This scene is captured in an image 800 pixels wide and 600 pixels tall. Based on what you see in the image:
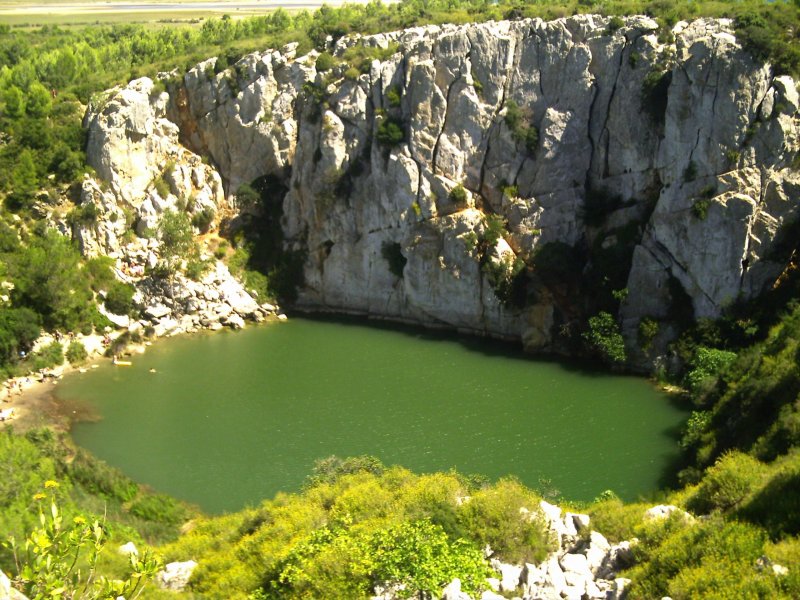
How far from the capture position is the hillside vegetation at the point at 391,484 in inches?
565

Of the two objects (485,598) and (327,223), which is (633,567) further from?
(327,223)

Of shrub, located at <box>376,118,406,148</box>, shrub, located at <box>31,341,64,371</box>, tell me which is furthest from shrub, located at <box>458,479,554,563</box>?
shrub, located at <box>376,118,406,148</box>

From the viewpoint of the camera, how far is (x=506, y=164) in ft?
145

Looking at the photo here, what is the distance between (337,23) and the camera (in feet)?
175

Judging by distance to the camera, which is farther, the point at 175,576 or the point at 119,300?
the point at 119,300

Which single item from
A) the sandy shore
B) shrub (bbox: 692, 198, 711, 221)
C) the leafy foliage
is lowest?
the sandy shore

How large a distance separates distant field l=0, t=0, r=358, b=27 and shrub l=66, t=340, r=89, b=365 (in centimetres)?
5528

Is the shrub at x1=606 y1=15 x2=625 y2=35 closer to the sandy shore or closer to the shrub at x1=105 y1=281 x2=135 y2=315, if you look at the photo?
the shrub at x1=105 y1=281 x2=135 y2=315

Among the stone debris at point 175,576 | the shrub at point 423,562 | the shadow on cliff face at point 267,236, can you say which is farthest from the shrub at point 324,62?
the shrub at point 423,562

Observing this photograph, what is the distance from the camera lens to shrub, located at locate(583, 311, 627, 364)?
37.9 m

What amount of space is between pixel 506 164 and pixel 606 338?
1207 cm

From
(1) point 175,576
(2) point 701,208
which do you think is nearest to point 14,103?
(2) point 701,208

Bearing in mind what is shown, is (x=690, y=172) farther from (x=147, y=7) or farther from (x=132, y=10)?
(x=147, y=7)

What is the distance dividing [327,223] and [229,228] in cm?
739
